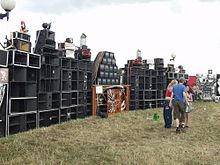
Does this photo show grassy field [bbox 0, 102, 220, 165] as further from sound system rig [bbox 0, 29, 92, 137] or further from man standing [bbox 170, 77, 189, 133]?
sound system rig [bbox 0, 29, 92, 137]

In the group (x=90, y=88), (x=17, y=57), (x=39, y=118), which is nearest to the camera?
(x=17, y=57)

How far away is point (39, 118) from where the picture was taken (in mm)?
11242

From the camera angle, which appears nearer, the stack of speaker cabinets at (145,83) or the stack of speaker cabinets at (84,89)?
the stack of speaker cabinets at (84,89)

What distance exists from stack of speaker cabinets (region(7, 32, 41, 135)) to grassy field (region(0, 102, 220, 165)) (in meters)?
0.60

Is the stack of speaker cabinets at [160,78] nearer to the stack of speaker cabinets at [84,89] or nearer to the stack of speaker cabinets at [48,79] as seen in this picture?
the stack of speaker cabinets at [84,89]

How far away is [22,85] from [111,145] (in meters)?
3.46

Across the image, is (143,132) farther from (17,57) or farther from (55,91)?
(17,57)

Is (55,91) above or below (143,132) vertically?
above

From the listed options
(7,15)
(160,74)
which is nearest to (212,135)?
(7,15)

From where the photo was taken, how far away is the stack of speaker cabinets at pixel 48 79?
1150cm

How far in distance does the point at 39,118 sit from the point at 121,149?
3.81 metres

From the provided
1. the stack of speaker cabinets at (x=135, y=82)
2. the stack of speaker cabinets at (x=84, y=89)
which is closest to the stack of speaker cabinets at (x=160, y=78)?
the stack of speaker cabinets at (x=135, y=82)

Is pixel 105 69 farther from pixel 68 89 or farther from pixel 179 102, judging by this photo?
pixel 179 102

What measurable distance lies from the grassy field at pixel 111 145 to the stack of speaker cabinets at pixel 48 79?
698mm
